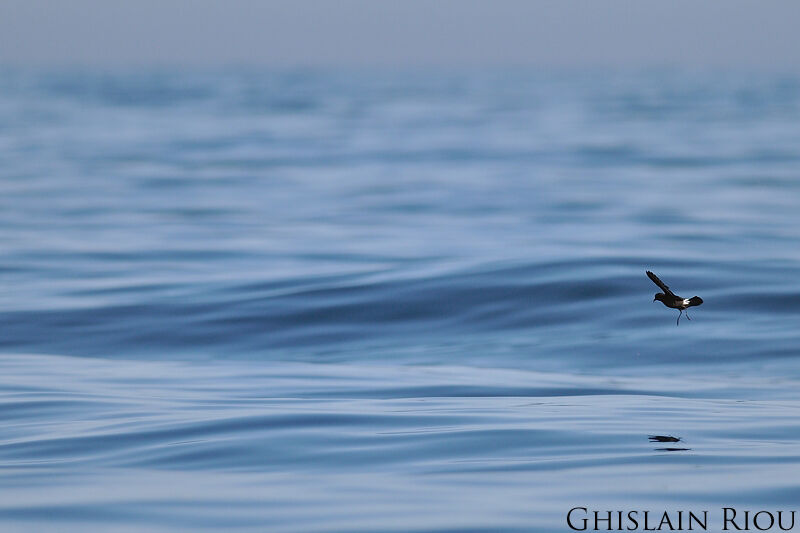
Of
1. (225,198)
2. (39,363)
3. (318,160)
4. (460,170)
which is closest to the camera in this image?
(39,363)

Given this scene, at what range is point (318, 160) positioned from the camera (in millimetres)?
37438

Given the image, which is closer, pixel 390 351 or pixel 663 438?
pixel 663 438

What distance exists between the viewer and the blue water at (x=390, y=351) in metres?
5.95

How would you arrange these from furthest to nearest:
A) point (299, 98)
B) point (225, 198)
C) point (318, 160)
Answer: point (299, 98), point (318, 160), point (225, 198)

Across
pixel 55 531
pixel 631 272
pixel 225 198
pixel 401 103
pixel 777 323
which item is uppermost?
pixel 401 103

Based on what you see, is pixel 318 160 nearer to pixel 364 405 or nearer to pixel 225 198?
pixel 225 198

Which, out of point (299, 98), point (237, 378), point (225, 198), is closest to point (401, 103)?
point (299, 98)

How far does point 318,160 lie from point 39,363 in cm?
2723

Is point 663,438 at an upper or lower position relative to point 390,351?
lower

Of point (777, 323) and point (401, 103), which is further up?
point (401, 103)

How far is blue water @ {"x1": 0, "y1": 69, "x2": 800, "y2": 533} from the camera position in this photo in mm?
5949

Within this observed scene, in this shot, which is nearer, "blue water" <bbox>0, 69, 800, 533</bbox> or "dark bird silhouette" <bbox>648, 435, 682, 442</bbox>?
"blue water" <bbox>0, 69, 800, 533</bbox>

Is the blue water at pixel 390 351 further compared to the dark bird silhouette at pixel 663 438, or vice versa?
the dark bird silhouette at pixel 663 438

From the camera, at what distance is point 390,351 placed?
1126cm
